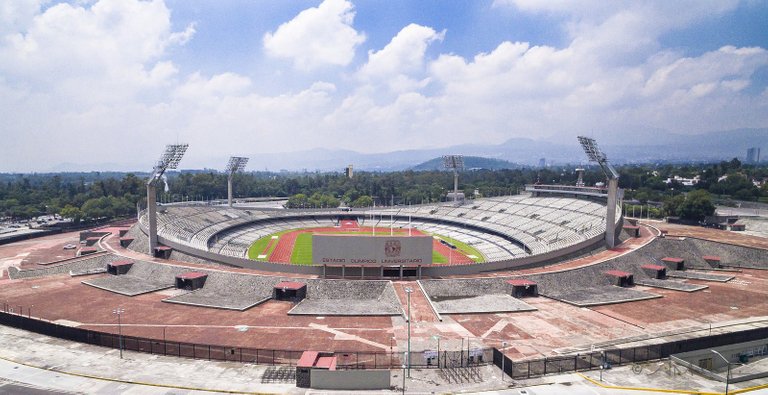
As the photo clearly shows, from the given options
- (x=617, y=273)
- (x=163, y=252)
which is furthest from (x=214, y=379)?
(x=617, y=273)

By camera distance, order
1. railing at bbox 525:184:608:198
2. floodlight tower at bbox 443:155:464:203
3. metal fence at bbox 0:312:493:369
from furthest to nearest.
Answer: floodlight tower at bbox 443:155:464:203 < railing at bbox 525:184:608:198 < metal fence at bbox 0:312:493:369

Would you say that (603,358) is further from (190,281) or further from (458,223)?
(458,223)

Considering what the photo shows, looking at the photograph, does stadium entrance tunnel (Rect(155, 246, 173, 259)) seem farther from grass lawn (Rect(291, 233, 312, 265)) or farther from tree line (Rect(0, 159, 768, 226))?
tree line (Rect(0, 159, 768, 226))

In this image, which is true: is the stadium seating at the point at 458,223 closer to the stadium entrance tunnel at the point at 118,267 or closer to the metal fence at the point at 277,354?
A: the stadium entrance tunnel at the point at 118,267

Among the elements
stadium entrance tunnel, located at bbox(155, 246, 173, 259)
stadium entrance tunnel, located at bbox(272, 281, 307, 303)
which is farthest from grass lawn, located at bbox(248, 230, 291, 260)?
stadium entrance tunnel, located at bbox(272, 281, 307, 303)

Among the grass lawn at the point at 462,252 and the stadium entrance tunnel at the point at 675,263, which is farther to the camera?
the grass lawn at the point at 462,252

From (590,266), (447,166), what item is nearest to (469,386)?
(590,266)

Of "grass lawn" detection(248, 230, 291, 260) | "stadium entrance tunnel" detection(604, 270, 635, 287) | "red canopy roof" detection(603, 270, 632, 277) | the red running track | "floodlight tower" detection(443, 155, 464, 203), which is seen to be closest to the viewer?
"stadium entrance tunnel" detection(604, 270, 635, 287)

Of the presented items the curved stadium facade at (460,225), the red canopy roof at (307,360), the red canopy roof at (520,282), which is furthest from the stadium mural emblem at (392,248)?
the red canopy roof at (307,360)
